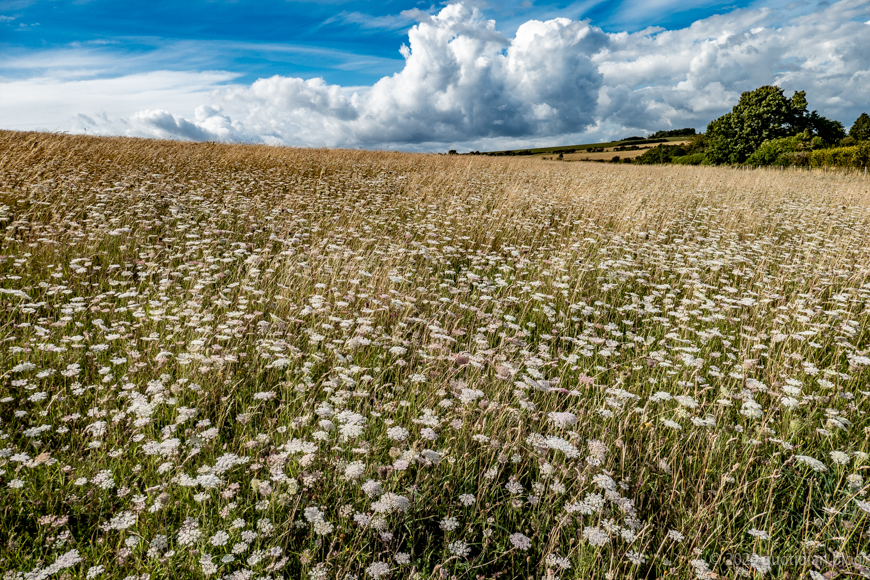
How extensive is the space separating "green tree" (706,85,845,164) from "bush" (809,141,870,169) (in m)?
14.9

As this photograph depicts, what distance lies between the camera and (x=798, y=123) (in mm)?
44281

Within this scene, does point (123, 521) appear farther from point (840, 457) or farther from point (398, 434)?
point (840, 457)

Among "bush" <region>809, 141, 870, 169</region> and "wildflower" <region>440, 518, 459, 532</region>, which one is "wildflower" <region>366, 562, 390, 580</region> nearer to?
"wildflower" <region>440, 518, 459, 532</region>

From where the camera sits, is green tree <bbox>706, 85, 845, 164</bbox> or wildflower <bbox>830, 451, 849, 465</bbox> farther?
green tree <bbox>706, 85, 845, 164</bbox>

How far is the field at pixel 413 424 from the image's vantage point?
1.92m

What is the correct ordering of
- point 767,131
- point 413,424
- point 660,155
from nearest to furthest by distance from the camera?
point 413,424 → point 767,131 → point 660,155

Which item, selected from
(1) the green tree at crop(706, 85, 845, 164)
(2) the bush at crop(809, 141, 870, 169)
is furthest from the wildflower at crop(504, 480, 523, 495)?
→ (1) the green tree at crop(706, 85, 845, 164)

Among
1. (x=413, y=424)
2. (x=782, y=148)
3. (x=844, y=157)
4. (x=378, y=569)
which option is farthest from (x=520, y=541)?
(x=782, y=148)

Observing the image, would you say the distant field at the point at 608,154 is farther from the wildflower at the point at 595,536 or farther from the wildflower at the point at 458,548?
the wildflower at the point at 458,548

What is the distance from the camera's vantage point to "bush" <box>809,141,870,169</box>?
25.1m

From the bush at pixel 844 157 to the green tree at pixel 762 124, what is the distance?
14913 mm

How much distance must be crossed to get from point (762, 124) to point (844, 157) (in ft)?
70.2

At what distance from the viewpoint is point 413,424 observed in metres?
2.66

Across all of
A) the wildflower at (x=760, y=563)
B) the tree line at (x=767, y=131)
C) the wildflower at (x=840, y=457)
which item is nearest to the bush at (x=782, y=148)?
the tree line at (x=767, y=131)
